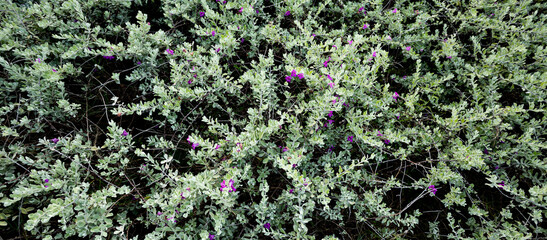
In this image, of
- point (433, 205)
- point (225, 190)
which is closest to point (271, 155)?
point (225, 190)

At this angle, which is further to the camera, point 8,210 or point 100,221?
point 8,210

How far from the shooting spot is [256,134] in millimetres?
1791

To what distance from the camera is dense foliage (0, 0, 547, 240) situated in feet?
5.84

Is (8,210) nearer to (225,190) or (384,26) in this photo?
(225,190)

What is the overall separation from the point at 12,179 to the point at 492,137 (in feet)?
11.3

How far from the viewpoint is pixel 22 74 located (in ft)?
6.79

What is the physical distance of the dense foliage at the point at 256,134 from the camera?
1.78 meters

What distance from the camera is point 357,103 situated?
2.31 m

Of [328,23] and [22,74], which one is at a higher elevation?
[328,23]

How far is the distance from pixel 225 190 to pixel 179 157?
0.84m

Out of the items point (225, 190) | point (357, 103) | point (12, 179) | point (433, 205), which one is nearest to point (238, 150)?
point (225, 190)

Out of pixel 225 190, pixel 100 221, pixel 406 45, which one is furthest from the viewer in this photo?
pixel 406 45

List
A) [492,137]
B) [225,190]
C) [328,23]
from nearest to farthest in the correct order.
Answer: [225,190], [492,137], [328,23]

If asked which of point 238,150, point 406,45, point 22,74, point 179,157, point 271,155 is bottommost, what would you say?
point 179,157
